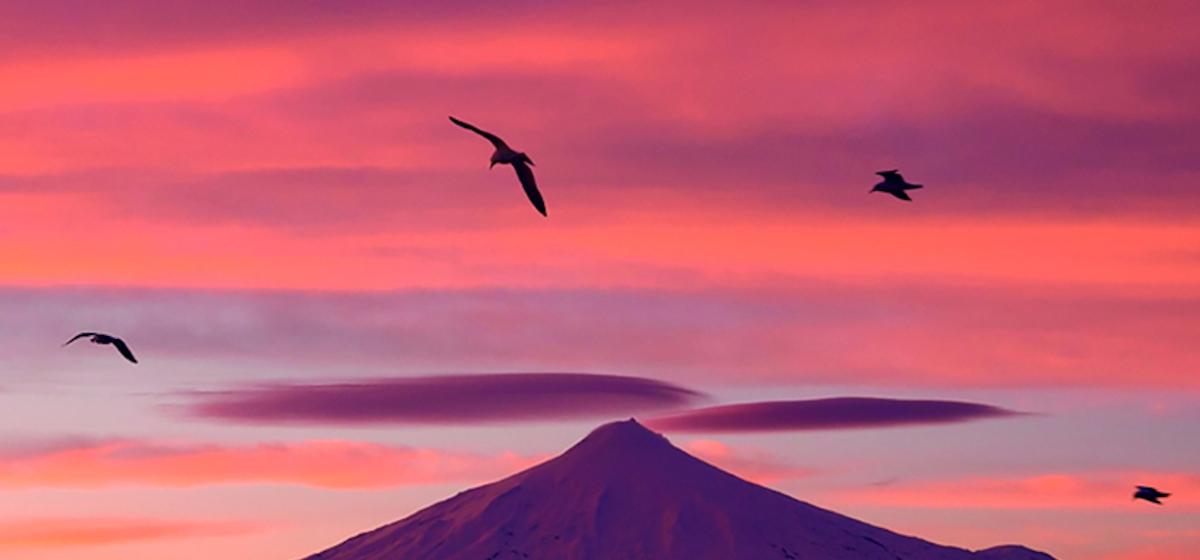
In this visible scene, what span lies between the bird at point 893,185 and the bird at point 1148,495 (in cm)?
1511

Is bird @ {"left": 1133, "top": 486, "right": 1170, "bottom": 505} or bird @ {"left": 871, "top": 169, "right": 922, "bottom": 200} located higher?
bird @ {"left": 871, "top": 169, "right": 922, "bottom": 200}

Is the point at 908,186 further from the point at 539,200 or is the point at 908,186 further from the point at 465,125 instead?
the point at 465,125

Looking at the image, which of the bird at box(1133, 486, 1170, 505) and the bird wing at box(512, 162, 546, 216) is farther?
the bird at box(1133, 486, 1170, 505)

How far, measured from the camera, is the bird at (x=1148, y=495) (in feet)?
220

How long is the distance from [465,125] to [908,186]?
22376 mm

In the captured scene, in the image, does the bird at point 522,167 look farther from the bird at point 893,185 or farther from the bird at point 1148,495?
the bird at point 1148,495

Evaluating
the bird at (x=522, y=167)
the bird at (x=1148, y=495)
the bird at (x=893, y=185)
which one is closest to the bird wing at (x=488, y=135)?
the bird at (x=522, y=167)

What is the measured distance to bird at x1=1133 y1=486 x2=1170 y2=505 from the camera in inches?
2643

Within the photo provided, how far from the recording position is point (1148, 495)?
67.3 meters

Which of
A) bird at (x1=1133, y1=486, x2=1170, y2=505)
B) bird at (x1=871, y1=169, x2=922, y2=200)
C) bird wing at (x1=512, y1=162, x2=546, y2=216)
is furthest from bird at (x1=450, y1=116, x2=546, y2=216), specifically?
bird at (x1=1133, y1=486, x2=1170, y2=505)

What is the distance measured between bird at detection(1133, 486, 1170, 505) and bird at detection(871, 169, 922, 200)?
15.1m

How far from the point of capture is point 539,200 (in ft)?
151

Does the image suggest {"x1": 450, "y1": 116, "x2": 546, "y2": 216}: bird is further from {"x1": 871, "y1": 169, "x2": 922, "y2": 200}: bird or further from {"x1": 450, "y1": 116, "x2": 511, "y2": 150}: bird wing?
{"x1": 871, "y1": 169, "x2": 922, "y2": 200}: bird

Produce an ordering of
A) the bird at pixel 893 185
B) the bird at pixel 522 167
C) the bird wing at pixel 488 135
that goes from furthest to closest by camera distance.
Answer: the bird at pixel 893 185
the bird at pixel 522 167
the bird wing at pixel 488 135
